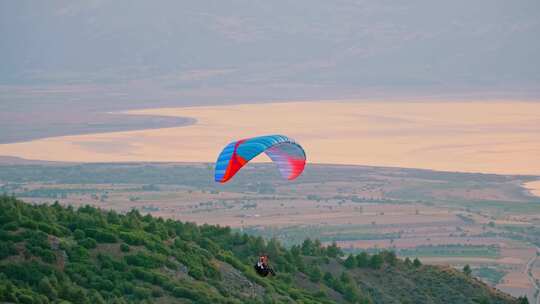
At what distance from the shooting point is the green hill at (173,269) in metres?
28.3

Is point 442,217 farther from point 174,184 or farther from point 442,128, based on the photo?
point 442,128

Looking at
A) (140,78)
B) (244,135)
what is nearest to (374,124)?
(244,135)

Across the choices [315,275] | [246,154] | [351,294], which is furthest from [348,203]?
[246,154]

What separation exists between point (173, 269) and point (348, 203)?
44392 mm

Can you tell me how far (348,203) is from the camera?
75.4m

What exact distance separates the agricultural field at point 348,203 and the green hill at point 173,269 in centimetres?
1248

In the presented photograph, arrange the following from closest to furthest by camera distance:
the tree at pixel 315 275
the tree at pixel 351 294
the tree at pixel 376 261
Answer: the tree at pixel 351 294, the tree at pixel 315 275, the tree at pixel 376 261

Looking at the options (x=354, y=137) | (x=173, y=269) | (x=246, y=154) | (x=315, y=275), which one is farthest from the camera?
(x=354, y=137)

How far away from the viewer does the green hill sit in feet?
92.8

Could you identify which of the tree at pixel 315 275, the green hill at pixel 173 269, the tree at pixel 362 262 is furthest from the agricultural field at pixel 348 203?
the tree at pixel 315 275

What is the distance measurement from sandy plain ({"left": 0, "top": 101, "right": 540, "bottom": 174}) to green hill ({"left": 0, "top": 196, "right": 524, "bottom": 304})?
171ft

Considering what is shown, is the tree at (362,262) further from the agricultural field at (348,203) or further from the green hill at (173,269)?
the agricultural field at (348,203)

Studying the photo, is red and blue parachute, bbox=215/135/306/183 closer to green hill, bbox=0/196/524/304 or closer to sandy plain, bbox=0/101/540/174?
green hill, bbox=0/196/524/304

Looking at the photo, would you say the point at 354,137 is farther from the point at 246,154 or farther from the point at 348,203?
the point at 246,154
